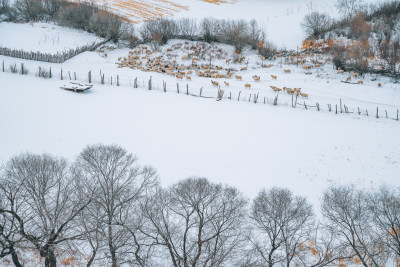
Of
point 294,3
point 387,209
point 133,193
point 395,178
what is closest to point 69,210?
point 133,193

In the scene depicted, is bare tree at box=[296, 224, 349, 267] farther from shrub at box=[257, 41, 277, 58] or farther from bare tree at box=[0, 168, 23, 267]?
shrub at box=[257, 41, 277, 58]

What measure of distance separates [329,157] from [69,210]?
2048 cm

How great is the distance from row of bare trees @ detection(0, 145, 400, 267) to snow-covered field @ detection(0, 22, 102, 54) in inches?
1513

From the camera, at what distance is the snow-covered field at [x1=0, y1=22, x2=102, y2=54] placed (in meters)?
48.2

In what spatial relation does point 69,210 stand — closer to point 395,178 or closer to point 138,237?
point 138,237

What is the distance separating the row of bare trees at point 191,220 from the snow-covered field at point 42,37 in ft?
126

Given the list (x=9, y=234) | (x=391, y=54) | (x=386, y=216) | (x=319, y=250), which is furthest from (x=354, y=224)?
(x=391, y=54)

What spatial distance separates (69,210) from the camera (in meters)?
15.8

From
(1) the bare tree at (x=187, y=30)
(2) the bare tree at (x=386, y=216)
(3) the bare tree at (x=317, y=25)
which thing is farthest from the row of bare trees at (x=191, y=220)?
(3) the bare tree at (x=317, y=25)

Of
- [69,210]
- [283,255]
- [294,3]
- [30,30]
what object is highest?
[294,3]

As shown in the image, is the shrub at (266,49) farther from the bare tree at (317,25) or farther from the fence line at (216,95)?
the fence line at (216,95)

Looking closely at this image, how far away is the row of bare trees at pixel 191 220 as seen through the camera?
15.2m

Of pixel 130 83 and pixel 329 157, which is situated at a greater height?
pixel 130 83

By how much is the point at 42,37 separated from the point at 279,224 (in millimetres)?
54521
